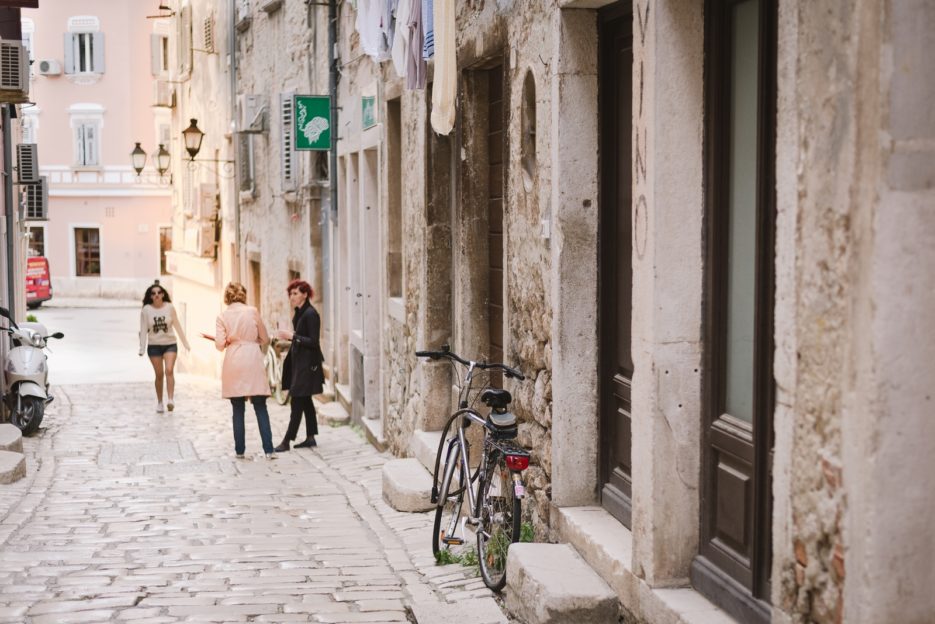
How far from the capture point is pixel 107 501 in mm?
9391

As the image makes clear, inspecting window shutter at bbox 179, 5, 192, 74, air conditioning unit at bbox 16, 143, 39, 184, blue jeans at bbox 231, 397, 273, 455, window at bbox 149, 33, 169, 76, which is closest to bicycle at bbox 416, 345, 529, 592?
blue jeans at bbox 231, 397, 273, 455

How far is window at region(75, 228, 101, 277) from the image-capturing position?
4266 cm

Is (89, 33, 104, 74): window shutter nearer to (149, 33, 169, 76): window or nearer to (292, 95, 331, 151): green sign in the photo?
(149, 33, 169, 76): window

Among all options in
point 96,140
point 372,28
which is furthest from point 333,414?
point 96,140

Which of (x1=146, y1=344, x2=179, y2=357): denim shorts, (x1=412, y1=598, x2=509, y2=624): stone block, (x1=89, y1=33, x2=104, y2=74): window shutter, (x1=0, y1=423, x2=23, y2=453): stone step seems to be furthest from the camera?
(x1=89, y1=33, x2=104, y2=74): window shutter

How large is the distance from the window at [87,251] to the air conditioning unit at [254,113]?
25.3 m

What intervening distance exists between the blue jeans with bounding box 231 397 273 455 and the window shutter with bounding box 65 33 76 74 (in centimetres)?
3303

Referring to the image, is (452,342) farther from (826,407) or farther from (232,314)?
(826,407)

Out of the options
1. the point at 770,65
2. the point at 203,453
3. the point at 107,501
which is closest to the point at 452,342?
the point at 107,501

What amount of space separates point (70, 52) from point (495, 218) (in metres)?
36.4

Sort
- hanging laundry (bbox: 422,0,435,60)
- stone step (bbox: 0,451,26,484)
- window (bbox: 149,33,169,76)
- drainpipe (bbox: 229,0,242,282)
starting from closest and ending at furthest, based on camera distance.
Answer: hanging laundry (bbox: 422,0,435,60)
stone step (bbox: 0,451,26,484)
drainpipe (bbox: 229,0,242,282)
window (bbox: 149,33,169,76)

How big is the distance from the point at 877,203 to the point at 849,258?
18cm

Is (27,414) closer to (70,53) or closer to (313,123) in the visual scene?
(313,123)

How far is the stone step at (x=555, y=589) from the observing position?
502 centimetres
